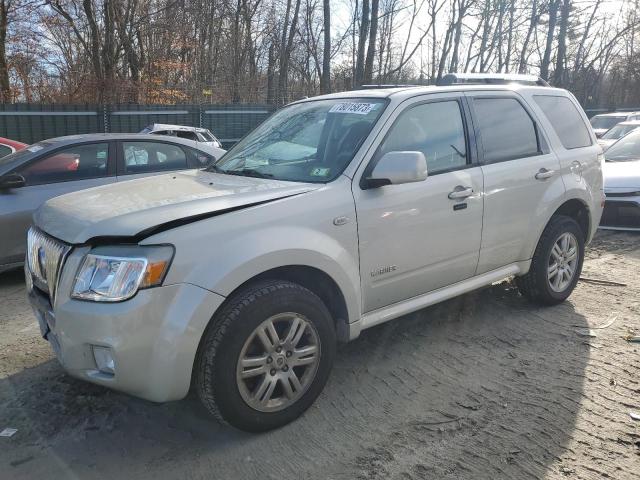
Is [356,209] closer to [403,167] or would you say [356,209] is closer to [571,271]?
[403,167]

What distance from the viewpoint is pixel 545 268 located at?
4.66 meters

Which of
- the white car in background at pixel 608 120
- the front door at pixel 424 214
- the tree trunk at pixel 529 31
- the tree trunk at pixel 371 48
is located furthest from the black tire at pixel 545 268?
the tree trunk at pixel 529 31

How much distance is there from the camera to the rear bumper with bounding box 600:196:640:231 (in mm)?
7512

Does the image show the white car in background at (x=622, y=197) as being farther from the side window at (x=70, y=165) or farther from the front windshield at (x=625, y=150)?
the side window at (x=70, y=165)

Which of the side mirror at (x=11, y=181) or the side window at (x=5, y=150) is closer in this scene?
the side mirror at (x=11, y=181)

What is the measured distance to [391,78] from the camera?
33.5m

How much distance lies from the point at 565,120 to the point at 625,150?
476 cm

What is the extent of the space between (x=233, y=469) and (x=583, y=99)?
41024 mm

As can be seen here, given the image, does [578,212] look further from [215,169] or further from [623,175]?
[623,175]

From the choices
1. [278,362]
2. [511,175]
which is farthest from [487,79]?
[278,362]

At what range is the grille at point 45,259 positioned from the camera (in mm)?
2830

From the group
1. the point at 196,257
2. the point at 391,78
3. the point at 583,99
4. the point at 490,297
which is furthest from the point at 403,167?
the point at 583,99

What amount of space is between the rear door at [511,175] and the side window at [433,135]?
20cm

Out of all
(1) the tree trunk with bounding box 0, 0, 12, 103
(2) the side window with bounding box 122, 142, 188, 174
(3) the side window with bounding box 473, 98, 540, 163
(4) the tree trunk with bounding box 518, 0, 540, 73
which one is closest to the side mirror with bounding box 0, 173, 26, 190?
(2) the side window with bounding box 122, 142, 188, 174
